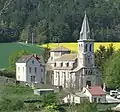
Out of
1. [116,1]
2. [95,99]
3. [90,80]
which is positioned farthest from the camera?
[116,1]

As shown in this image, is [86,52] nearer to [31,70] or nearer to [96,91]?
[31,70]

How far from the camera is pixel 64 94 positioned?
30.0 meters

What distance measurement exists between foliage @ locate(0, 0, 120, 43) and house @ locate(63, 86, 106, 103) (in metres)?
34.8

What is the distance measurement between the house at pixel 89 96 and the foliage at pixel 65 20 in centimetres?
3483

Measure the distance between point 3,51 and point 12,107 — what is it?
34.8 metres

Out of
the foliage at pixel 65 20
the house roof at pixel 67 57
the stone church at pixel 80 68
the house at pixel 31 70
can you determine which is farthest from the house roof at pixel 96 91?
the foliage at pixel 65 20

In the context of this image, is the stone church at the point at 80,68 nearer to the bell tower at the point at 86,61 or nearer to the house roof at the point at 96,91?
the bell tower at the point at 86,61

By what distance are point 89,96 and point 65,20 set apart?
4809 centimetres

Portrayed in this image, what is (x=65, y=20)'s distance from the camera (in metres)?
76.7

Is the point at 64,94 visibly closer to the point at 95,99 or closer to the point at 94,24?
the point at 95,99

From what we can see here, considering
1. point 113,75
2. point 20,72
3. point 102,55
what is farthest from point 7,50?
point 113,75

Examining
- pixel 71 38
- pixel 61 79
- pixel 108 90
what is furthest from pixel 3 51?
pixel 108 90

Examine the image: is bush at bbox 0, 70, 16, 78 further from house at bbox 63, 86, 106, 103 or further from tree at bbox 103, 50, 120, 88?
house at bbox 63, 86, 106, 103

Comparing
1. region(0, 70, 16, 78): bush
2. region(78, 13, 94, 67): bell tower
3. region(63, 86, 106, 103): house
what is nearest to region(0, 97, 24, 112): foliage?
region(63, 86, 106, 103): house
